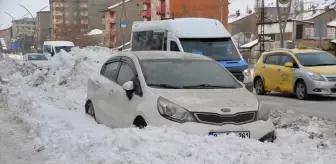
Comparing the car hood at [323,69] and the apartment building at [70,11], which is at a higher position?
the apartment building at [70,11]

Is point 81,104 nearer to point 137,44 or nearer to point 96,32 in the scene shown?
point 137,44

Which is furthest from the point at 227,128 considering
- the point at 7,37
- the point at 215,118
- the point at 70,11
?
the point at 70,11

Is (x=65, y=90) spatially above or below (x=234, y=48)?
below

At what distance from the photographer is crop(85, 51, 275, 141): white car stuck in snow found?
579cm

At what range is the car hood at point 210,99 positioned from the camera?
5867 mm

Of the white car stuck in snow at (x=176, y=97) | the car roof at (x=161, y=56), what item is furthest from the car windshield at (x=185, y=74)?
the car roof at (x=161, y=56)

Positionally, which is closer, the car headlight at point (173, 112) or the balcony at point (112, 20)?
the car headlight at point (173, 112)

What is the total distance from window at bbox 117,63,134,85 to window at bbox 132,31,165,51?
6.88 metres

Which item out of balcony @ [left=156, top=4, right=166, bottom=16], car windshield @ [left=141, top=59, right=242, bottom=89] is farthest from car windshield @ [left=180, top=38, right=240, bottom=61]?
balcony @ [left=156, top=4, right=166, bottom=16]

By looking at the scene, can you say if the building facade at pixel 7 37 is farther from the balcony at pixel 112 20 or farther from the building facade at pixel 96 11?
the balcony at pixel 112 20

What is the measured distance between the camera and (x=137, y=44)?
1689 centimetres

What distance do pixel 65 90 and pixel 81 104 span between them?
351 centimetres

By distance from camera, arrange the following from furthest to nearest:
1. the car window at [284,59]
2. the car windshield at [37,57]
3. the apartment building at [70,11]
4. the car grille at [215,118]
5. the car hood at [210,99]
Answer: the apartment building at [70,11]
the car windshield at [37,57]
the car window at [284,59]
the car hood at [210,99]
the car grille at [215,118]

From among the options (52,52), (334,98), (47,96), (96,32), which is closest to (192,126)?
(47,96)
